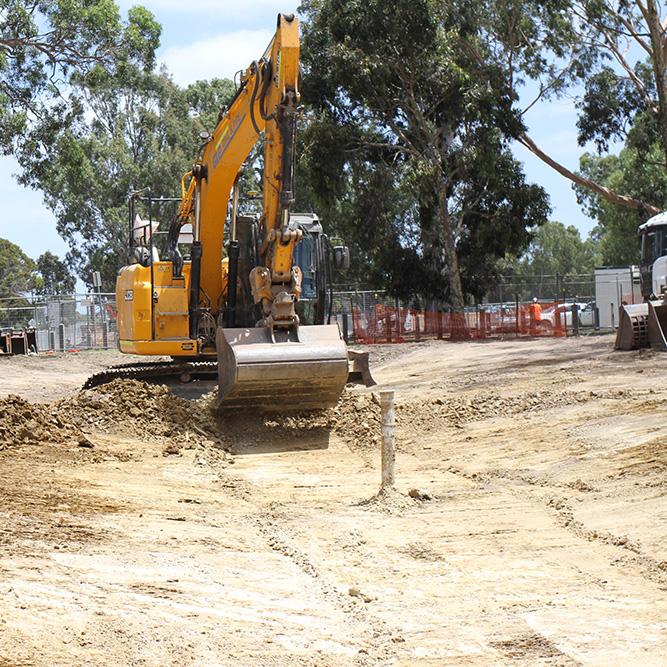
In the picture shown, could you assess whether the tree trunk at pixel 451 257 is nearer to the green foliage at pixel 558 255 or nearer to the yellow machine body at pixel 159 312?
the yellow machine body at pixel 159 312

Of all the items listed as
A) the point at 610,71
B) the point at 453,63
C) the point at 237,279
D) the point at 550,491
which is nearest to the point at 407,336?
the point at 453,63

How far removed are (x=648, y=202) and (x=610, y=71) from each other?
233 inches

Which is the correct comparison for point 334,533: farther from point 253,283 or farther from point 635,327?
point 635,327

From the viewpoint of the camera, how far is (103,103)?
50.9 meters

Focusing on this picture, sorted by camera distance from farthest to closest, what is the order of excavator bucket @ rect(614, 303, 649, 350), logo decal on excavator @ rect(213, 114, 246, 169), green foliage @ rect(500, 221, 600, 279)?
green foliage @ rect(500, 221, 600, 279) < excavator bucket @ rect(614, 303, 649, 350) < logo decal on excavator @ rect(213, 114, 246, 169)

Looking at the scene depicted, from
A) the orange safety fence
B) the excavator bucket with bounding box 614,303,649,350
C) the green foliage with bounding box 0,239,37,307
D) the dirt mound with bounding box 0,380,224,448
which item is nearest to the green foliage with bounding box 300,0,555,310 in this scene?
the orange safety fence

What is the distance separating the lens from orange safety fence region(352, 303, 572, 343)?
1178 inches

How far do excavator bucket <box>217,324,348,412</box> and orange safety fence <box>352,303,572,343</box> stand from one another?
20.2 metres

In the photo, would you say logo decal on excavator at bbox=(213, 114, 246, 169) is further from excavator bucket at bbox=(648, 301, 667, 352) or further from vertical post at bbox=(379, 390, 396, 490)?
excavator bucket at bbox=(648, 301, 667, 352)

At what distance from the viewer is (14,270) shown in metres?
68.4

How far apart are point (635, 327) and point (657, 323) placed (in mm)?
766

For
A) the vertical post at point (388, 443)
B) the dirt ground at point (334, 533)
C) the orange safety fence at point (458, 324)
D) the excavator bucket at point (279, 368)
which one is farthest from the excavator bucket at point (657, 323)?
the orange safety fence at point (458, 324)

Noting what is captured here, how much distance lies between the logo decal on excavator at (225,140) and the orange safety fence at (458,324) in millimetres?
19332

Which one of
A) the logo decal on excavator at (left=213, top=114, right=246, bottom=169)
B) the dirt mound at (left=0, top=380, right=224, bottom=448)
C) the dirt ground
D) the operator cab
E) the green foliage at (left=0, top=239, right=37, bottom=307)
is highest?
the green foliage at (left=0, top=239, right=37, bottom=307)
